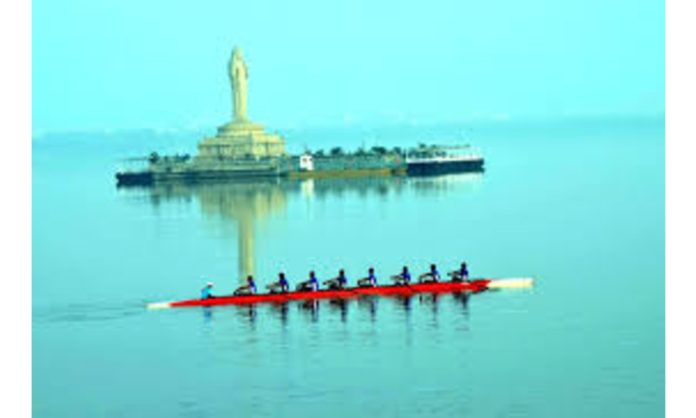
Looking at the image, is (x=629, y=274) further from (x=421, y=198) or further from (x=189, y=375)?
(x=421, y=198)

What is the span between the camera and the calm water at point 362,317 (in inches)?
1567

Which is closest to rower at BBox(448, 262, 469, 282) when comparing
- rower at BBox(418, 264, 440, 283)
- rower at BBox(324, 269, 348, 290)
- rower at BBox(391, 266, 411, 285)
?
rower at BBox(418, 264, 440, 283)

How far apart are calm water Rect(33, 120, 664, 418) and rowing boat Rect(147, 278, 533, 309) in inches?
18.4

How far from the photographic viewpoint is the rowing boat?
50.9 meters

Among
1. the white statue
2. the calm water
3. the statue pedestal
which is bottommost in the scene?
the calm water

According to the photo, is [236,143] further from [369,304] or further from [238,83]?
[369,304]

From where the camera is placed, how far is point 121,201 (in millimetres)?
107625

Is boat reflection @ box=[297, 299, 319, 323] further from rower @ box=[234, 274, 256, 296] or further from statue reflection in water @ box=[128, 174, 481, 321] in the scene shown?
statue reflection in water @ box=[128, 174, 481, 321]

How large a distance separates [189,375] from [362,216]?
4215cm

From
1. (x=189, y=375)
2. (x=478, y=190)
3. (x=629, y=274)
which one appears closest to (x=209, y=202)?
(x=478, y=190)

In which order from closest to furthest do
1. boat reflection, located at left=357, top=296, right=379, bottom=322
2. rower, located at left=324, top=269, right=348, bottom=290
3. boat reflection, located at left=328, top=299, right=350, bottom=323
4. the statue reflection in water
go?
1. boat reflection, located at left=357, top=296, right=379, bottom=322
2. boat reflection, located at left=328, top=299, right=350, bottom=323
3. rower, located at left=324, top=269, right=348, bottom=290
4. the statue reflection in water

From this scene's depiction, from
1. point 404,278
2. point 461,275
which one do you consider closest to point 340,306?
point 404,278

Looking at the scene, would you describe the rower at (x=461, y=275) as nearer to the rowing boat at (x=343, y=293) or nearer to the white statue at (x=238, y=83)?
the rowing boat at (x=343, y=293)

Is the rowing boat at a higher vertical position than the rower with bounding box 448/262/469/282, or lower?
lower
